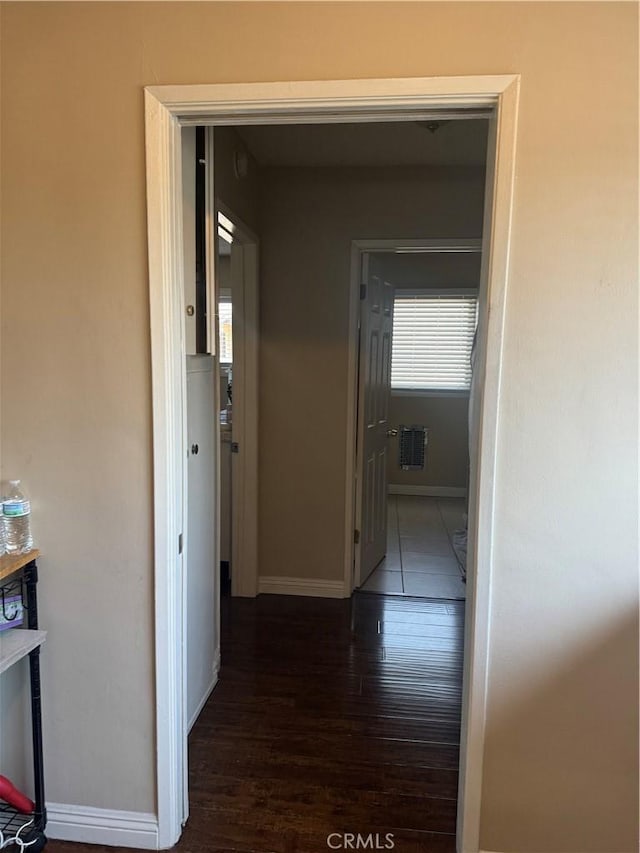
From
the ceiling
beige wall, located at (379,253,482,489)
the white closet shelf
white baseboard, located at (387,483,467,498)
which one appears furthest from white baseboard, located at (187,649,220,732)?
white baseboard, located at (387,483,467,498)

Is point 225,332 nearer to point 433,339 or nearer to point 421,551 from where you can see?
point 433,339

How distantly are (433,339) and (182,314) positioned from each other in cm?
463

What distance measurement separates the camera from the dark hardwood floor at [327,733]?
192 centimetres

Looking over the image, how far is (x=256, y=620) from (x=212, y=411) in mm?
1389

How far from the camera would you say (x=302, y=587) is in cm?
370

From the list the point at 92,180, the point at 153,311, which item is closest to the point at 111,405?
the point at 153,311

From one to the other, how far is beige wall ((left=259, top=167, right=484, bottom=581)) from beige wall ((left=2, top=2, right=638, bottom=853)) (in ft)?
6.30

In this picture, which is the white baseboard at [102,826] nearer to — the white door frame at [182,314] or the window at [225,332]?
the white door frame at [182,314]

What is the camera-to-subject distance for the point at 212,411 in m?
2.60

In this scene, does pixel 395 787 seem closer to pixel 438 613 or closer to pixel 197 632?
pixel 197 632

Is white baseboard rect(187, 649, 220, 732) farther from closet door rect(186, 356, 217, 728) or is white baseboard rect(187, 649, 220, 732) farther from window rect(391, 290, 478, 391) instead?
window rect(391, 290, 478, 391)

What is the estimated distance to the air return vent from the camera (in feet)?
20.4

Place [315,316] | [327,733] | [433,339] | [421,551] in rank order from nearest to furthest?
[327,733] < [315,316] < [421,551] < [433,339]
